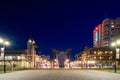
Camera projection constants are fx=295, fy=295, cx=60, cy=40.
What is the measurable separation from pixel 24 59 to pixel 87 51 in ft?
188

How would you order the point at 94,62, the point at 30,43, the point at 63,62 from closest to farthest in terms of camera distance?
the point at 63,62
the point at 30,43
the point at 94,62

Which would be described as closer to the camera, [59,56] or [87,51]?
[59,56]

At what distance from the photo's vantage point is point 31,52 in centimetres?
14438

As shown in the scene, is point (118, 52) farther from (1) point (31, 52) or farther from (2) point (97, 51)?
(2) point (97, 51)

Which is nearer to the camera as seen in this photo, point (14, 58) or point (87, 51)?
point (14, 58)

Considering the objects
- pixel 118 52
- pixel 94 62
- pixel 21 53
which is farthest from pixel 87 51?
pixel 118 52

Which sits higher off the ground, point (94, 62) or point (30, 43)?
point (30, 43)

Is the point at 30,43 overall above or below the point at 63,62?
above

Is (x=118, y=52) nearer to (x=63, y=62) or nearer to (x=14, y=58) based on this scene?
(x=63, y=62)

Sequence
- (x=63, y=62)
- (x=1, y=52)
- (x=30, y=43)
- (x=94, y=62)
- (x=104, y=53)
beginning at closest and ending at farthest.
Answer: (x=1, y=52)
(x=63, y=62)
(x=30, y=43)
(x=94, y=62)
(x=104, y=53)

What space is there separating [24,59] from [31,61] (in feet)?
13.0

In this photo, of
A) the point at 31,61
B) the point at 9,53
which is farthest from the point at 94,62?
the point at 9,53

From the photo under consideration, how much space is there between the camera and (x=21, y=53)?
155125 millimetres

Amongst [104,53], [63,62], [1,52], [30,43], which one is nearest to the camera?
[1,52]
